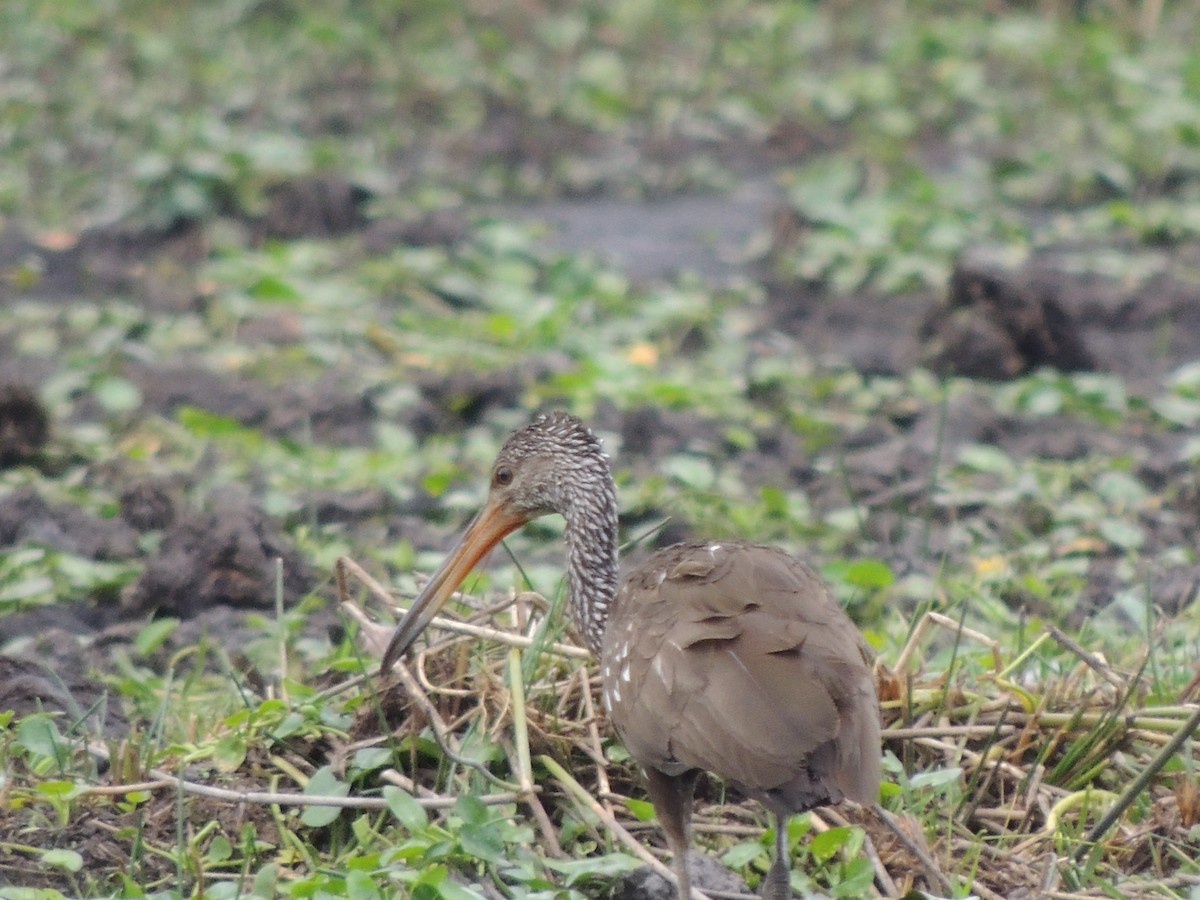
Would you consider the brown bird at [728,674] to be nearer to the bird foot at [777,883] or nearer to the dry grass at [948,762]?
the bird foot at [777,883]

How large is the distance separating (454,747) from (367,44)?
8.22 metres

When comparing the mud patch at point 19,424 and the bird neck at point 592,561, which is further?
the mud patch at point 19,424

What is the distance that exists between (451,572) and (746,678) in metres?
1.18

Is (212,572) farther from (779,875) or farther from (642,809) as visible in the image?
(779,875)

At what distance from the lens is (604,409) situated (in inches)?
291

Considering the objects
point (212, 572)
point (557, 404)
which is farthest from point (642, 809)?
point (557, 404)

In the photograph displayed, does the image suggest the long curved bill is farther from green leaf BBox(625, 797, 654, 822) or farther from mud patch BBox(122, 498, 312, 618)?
mud patch BBox(122, 498, 312, 618)

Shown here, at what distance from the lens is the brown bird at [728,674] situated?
3.60 meters

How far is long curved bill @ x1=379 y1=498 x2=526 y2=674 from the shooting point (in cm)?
448

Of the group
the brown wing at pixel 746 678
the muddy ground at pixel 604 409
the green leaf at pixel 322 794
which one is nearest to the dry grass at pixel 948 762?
the green leaf at pixel 322 794

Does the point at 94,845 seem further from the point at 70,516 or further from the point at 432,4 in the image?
the point at 432,4

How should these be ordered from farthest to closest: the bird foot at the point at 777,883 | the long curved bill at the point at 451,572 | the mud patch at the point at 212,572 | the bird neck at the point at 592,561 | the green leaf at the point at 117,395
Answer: the green leaf at the point at 117,395, the mud patch at the point at 212,572, the bird neck at the point at 592,561, the long curved bill at the point at 451,572, the bird foot at the point at 777,883

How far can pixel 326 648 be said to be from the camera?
5.26m

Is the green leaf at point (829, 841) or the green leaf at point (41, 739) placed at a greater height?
the green leaf at point (41, 739)
